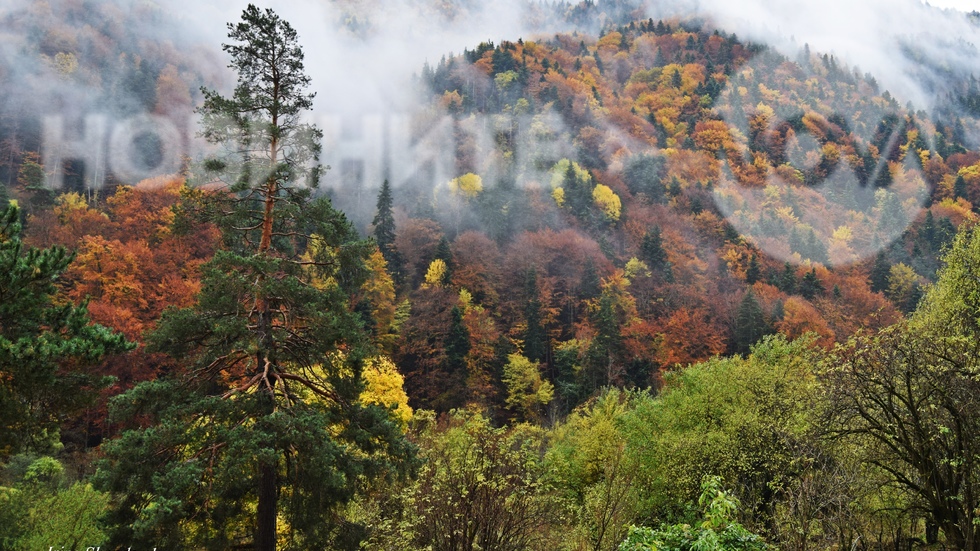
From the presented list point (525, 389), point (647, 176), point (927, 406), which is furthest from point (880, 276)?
point (927, 406)

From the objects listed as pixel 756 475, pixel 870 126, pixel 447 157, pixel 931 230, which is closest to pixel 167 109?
pixel 447 157

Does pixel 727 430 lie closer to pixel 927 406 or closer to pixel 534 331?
pixel 927 406

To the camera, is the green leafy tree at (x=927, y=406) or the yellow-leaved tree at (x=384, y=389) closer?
the green leafy tree at (x=927, y=406)

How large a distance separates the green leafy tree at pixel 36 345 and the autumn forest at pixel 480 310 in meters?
0.06

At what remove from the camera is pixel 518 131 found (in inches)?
4783

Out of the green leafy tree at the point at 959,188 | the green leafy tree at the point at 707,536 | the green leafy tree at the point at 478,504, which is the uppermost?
the green leafy tree at the point at 959,188

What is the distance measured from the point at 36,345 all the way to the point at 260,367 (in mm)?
4012

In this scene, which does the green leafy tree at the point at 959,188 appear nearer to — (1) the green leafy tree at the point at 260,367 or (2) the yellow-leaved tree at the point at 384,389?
(2) the yellow-leaved tree at the point at 384,389

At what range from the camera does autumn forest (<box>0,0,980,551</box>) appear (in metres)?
9.50

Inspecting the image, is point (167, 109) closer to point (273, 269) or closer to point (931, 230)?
point (273, 269)

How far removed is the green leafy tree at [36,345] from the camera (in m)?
7.74

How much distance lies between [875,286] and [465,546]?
87069mm

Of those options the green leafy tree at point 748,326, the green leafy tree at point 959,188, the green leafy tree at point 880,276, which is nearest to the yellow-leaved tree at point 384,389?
the green leafy tree at point 748,326

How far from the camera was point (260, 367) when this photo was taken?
37.0 feet
